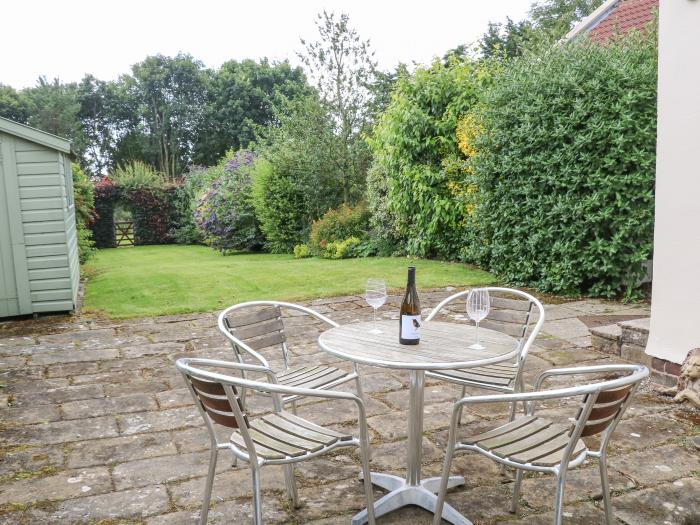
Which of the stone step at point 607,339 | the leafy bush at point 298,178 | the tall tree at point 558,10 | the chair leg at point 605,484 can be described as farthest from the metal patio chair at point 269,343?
the tall tree at point 558,10

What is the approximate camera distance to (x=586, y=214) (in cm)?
707

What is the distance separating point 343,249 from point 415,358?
33.9ft

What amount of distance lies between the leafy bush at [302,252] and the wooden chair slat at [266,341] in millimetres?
10571

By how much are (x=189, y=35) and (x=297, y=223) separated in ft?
92.3

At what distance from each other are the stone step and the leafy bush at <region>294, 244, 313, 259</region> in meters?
A: 9.26

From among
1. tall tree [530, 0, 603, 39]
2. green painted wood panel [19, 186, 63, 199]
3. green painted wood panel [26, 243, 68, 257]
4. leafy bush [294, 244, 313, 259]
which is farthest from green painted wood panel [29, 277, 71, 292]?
tall tree [530, 0, 603, 39]

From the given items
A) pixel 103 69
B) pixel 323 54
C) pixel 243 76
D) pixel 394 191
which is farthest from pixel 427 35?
pixel 103 69

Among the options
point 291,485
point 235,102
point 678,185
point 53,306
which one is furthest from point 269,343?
point 235,102

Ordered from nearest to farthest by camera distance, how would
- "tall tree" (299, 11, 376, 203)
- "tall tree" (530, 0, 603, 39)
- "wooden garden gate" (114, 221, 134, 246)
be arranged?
"tall tree" (299, 11, 376, 203) < "wooden garden gate" (114, 221, 134, 246) < "tall tree" (530, 0, 603, 39)

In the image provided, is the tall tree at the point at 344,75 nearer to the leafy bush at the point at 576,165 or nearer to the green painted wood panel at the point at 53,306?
the leafy bush at the point at 576,165

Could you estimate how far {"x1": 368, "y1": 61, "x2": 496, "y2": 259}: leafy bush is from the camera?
10086 mm

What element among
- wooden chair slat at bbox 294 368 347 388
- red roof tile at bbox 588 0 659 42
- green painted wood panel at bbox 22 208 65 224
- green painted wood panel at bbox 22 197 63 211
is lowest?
wooden chair slat at bbox 294 368 347 388

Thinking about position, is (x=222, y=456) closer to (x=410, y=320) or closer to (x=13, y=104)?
(x=410, y=320)

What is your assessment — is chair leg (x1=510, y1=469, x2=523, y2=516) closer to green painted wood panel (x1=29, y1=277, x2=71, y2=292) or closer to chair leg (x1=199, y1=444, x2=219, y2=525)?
chair leg (x1=199, y1=444, x2=219, y2=525)
